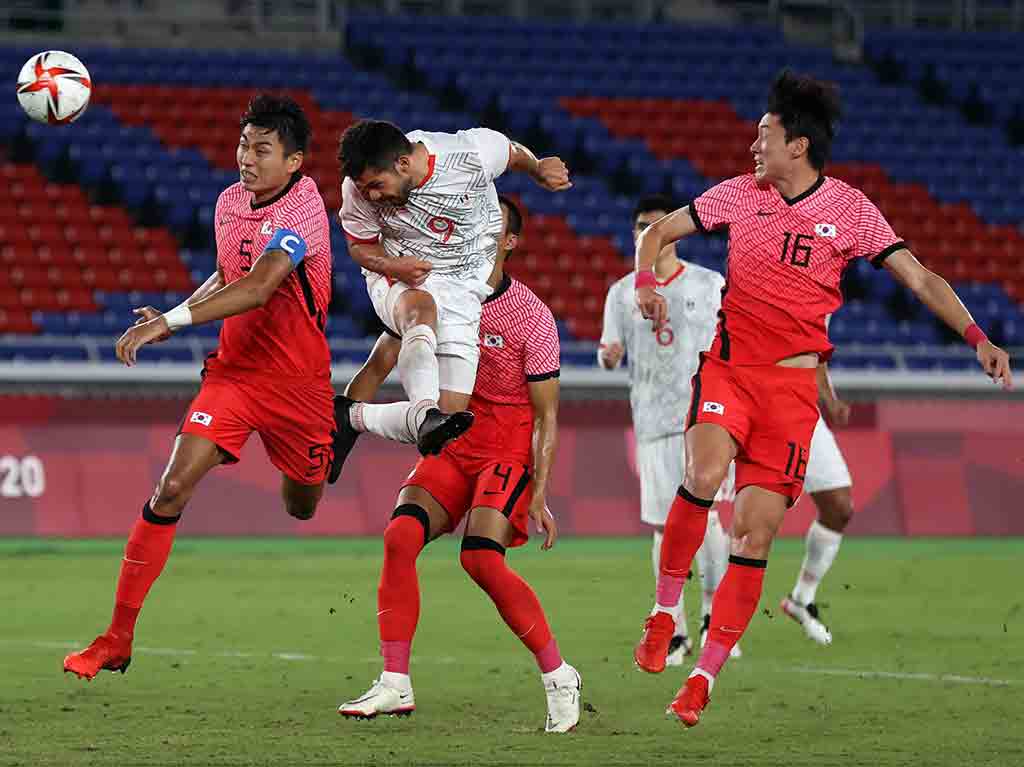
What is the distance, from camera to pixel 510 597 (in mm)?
7809

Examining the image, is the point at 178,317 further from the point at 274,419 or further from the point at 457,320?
the point at 457,320

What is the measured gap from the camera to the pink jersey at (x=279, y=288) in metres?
8.44

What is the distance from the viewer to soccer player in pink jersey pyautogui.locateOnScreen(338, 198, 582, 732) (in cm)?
777

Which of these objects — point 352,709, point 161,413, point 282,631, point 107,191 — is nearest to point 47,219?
point 107,191

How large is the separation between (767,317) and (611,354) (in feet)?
9.21

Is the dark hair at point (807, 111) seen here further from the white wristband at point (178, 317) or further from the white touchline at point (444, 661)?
the white touchline at point (444, 661)

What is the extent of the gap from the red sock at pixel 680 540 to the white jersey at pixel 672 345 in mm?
2662

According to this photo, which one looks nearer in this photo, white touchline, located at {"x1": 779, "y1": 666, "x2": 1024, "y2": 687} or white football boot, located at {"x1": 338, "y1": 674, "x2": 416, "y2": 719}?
white football boot, located at {"x1": 338, "y1": 674, "x2": 416, "y2": 719}

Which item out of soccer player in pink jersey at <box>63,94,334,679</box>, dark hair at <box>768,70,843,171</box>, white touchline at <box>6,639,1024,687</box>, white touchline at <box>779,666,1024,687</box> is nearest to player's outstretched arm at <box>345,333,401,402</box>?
soccer player in pink jersey at <box>63,94,334,679</box>

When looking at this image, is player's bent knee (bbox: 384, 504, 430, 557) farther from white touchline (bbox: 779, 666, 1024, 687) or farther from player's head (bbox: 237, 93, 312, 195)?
white touchline (bbox: 779, 666, 1024, 687)

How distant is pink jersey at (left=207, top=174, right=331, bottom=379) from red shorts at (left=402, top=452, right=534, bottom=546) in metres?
0.95

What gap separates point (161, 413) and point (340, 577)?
3477 millimetres

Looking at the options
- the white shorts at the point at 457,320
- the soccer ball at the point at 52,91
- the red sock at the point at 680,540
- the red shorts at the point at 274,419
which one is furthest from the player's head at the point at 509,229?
the soccer ball at the point at 52,91

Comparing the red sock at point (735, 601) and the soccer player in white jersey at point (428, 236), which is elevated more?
the soccer player in white jersey at point (428, 236)
